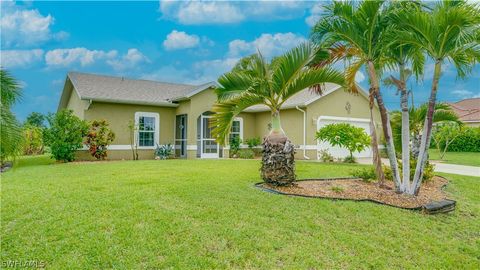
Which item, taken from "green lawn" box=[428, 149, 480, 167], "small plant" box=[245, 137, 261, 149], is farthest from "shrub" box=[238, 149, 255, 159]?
"green lawn" box=[428, 149, 480, 167]

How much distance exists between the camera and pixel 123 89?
17734mm

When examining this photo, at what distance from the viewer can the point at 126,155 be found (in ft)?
55.1

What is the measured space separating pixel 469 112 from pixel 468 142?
848 cm

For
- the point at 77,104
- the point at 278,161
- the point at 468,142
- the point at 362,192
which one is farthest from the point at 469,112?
the point at 77,104

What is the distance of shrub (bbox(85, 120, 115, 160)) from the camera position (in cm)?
1491

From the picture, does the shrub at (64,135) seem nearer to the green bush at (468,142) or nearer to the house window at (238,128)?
the house window at (238,128)

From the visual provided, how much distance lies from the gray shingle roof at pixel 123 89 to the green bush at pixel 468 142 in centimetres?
2257

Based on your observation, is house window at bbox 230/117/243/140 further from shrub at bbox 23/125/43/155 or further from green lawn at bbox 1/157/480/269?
green lawn at bbox 1/157/480/269

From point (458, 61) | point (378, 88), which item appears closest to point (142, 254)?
point (378, 88)

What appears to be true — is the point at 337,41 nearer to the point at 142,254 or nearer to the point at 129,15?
the point at 142,254

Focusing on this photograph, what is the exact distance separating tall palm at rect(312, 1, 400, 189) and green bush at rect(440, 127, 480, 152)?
2320cm

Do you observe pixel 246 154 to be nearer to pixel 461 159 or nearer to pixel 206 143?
pixel 206 143

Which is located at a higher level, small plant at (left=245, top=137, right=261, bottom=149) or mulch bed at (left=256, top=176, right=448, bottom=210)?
small plant at (left=245, top=137, right=261, bottom=149)

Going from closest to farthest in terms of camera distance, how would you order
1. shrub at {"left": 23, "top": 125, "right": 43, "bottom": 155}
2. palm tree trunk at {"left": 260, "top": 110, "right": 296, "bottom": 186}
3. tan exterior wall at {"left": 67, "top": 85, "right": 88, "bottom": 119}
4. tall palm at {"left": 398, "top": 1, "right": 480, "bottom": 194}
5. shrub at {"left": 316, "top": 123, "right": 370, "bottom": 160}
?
tall palm at {"left": 398, "top": 1, "right": 480, "bottom": 194}, palm tree trunk at {"left": 260, "top": 110, "right": 296, "bottom": 186}, shrub at {"left": 316, "top": 123, "right": 370, "bottom": 160}, tan exterior wall at {"left": 67, "top": 85, "right": 88, "bottom": 119}, shrub at {"left": 23, "top": 125, "right": 43, "bottom": 155}
